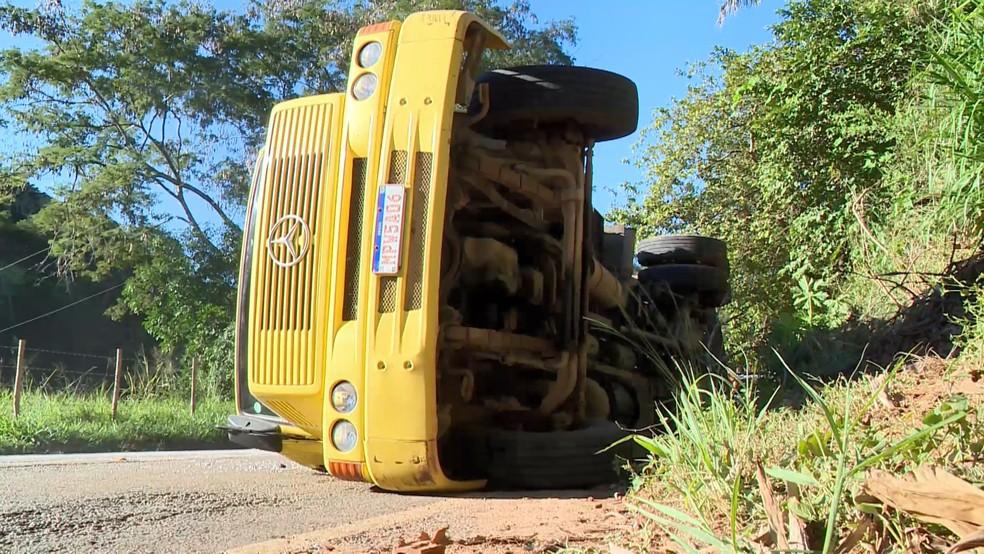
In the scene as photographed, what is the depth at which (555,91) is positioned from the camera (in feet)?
15.1

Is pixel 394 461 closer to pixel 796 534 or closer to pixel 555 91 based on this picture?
pixel 555 91

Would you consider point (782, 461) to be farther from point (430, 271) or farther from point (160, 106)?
point (160, 106)


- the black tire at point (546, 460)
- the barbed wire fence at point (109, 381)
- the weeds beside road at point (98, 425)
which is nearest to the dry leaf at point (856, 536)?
the black tire at point (546, 460)

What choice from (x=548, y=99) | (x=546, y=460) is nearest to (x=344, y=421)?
(x=546, y=460)

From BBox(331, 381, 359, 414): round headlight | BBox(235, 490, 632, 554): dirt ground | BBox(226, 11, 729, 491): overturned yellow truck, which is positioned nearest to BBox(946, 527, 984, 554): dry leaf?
BBox(235, 490, 632, 554): dirt ground

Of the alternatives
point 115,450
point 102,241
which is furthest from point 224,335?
point 115,450

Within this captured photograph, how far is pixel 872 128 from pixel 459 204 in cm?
631

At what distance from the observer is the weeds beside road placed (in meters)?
10.2

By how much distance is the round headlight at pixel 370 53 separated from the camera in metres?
4.23

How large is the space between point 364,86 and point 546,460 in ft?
6.18

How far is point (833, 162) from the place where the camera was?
31.8 ft

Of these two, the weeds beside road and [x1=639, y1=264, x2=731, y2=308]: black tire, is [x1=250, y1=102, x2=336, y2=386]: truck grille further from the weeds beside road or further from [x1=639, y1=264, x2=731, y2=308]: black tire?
the weeds beside road

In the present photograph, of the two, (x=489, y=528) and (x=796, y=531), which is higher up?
(x=796, y=531)

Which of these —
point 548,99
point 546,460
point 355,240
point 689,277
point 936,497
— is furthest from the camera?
point 689,277
